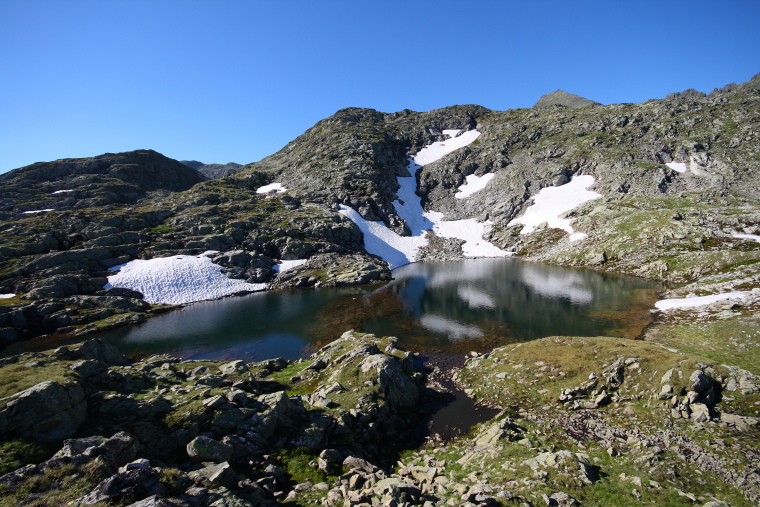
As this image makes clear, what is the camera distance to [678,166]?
114438mm

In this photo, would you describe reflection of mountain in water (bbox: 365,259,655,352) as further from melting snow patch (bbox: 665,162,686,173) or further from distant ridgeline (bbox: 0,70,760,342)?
melting snow patch (bbox: 665,162,686,173)

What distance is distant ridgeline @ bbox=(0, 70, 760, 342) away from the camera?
6781 centimetres

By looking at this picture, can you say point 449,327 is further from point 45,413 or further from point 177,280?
point 177,280

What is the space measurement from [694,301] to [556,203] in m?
82.4

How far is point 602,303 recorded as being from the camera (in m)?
50.1

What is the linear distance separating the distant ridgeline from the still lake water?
1003 cm

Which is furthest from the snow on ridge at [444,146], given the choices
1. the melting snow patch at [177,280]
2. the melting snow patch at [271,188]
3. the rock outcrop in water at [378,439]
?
the rock outcrop in water at [378,439]

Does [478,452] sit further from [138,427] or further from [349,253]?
[349,253]

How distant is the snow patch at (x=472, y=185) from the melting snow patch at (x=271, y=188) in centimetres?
8140

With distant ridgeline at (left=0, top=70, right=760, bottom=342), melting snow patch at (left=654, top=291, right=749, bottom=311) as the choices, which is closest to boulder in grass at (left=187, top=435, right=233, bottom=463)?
melting snow patch at (left=654, top=291, right=749, bottom=311)

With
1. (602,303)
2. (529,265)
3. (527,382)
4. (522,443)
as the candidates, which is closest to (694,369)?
(527,382)

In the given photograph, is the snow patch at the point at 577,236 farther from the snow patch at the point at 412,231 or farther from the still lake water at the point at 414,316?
the still lake water at the point at 414,316

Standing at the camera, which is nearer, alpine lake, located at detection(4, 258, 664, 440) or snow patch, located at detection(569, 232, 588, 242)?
alpine lake, located at detection(4, 258, 664, 440)

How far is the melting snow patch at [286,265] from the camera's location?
288ft
